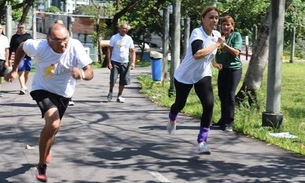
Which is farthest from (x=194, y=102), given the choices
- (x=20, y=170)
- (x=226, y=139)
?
Answer: (x=20, y=170)

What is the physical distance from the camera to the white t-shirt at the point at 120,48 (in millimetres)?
11727

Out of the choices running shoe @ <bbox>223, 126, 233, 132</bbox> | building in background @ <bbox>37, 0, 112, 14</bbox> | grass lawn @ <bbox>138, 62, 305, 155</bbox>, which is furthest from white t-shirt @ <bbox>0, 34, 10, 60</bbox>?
building in background @ <bbox>37, 0, 112, 14</bbox>

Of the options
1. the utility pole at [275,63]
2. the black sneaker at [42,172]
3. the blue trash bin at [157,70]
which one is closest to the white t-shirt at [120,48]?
the utility pole at [275,63]

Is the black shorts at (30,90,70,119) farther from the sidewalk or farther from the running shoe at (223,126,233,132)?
the running shoe at (223,126,233,132)

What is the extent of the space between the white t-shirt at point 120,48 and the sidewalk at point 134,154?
1.84 meters

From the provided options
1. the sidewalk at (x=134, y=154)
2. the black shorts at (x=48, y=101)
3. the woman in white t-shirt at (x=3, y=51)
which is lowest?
the sidewalk at (x=134, y=154)

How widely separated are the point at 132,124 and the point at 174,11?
4176mm

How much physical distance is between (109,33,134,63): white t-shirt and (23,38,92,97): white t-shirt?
6.02 metres

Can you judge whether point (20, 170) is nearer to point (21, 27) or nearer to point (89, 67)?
point (89, 67)

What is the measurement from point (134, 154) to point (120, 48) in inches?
204

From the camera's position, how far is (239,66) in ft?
28.3

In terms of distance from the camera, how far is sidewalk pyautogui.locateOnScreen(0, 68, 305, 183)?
583 centimetres

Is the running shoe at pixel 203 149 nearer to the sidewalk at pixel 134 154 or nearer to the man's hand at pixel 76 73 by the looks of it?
the sidewalk at pixel 134 154

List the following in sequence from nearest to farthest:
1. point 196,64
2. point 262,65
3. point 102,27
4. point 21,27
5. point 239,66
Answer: point 196,64
point 239,66
point 262,65
point 21,27
point 102,27
